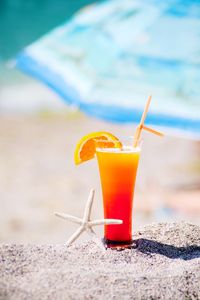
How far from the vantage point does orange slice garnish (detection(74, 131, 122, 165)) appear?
76.4 inches

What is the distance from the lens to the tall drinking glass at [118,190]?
75.5 inches

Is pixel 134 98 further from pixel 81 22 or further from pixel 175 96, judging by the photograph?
pixel 81 22

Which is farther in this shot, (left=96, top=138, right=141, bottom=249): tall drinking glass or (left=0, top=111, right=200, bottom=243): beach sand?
(left=0, top=111, right=200, bottom=243): beach sand

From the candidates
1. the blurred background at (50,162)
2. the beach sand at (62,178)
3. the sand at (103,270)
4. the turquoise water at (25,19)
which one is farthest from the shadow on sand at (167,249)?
the turquoise water at (25,19)

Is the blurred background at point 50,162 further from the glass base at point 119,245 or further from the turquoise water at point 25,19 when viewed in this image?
the glass base at point 119,245

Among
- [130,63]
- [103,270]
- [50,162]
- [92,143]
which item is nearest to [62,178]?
[50,162]

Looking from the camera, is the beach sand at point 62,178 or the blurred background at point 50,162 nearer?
the beach sand at point 62,178

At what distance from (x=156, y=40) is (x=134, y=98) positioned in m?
0.43

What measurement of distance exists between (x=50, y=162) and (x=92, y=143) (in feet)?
30.0

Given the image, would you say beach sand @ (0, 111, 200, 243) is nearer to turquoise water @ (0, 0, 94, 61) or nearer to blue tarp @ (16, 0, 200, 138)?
blue tarp @ (16, 0, 200, 138)

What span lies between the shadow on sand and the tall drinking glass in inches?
1.7

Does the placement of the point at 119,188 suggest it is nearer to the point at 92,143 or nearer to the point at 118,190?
the point at 118,190

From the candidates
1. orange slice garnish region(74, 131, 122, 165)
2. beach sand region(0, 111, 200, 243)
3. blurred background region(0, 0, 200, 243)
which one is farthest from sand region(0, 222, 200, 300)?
beach sand region(0, 111, 200, 243)

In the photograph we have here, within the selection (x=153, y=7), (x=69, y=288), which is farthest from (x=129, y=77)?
(x=69, y=288)
